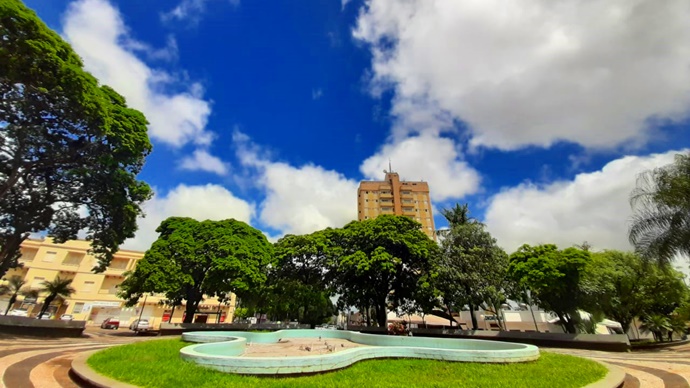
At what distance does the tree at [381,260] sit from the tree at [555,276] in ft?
23.9

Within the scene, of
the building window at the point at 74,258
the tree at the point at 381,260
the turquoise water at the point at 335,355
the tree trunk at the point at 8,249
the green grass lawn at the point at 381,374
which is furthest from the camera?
the building window at the point at 74,258

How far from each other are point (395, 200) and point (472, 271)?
60.4m

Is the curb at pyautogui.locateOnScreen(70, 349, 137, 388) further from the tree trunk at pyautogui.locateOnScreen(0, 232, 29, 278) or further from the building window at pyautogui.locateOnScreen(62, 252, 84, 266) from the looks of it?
the building window at pyautogui.locateOnScreen(62, 252, 84, 266)

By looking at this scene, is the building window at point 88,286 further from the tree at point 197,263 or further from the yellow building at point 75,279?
the tree at point 197,263

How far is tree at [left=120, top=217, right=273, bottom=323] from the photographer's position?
2445 centimetres

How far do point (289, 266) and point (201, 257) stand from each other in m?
8.09

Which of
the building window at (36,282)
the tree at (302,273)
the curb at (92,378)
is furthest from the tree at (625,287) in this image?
the building window at (36,282)

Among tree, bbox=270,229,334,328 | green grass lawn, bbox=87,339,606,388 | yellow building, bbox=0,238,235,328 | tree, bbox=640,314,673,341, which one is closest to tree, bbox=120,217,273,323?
tree, bbox=270,229,334,328

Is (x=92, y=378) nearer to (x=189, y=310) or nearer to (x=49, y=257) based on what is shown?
(x=189, y=310)

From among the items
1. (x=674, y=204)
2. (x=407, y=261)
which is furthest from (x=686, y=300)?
(x=407, y=261)

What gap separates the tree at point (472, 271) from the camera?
81.5 feet

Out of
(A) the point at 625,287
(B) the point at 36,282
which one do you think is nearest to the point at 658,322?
(A) the point at 625,287

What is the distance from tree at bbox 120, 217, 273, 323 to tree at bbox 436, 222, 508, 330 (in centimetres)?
1598

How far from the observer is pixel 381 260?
2666 centimetres
